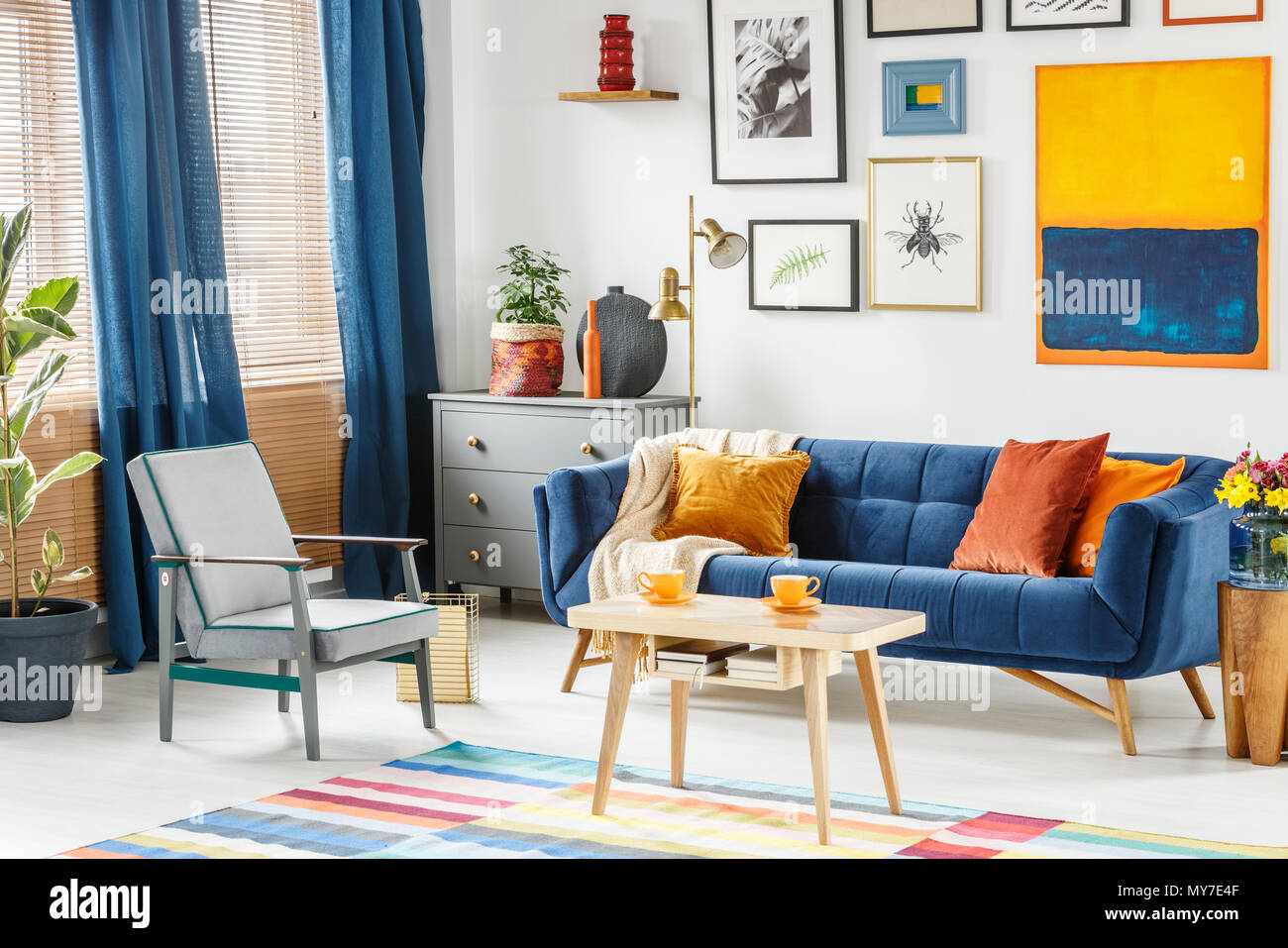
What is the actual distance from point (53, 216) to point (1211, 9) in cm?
388

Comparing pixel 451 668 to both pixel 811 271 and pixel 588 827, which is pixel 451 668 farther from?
pixel 811 271

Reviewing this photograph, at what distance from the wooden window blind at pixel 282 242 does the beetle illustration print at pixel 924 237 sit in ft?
7.42

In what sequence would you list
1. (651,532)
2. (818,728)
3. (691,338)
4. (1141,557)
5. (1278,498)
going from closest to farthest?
(818,728)
(1278,498)
(1141,557)
(651,532)
(691,338)

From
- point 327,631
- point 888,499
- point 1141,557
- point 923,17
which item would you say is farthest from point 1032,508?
point 327,631

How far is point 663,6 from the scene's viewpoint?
22.1 ft

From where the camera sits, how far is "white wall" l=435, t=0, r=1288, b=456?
19.2ft

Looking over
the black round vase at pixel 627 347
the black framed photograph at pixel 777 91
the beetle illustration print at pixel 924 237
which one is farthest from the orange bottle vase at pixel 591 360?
the beetle illustration print at pixel 924 237

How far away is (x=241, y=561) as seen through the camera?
485cm

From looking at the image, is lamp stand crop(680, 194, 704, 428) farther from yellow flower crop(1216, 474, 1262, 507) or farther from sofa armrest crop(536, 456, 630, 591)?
yellow flower crop(1216, 474, 1262, 507)

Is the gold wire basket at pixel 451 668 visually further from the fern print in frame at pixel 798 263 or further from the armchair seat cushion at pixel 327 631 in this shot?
the fern print in frame at pixel 798 263

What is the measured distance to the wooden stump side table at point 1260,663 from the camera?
4535mm

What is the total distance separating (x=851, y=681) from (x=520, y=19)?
3204mm
